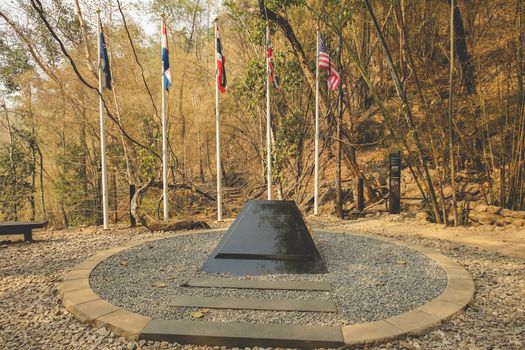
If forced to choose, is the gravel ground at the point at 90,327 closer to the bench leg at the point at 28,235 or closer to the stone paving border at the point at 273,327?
the stone paving border at the point at 273,327

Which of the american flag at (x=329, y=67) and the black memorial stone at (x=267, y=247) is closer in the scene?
the black memorial stone at (x=267, y=247)

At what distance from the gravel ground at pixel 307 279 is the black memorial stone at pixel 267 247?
10 cm

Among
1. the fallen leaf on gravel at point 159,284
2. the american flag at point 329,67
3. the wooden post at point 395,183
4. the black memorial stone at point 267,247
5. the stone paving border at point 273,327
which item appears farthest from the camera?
the wooden post at point 395,183

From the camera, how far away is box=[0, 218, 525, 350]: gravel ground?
178 centimetres

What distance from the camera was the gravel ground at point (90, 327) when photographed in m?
1.78

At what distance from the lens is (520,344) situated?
174 cm

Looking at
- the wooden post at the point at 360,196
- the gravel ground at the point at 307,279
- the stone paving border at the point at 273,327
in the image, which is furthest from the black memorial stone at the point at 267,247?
the wooden post at the point at 360,196

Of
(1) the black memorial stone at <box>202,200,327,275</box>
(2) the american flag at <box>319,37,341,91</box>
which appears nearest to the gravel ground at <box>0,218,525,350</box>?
(1) the black memorial stone at <box>202,200,327,275</box>

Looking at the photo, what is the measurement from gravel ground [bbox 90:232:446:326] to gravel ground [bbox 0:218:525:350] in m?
0.28

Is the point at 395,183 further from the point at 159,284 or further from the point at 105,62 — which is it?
the point at 105,62

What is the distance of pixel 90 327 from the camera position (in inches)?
78.5

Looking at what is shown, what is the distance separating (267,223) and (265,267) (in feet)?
1.55

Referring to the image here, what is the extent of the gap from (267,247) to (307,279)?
0.49 m

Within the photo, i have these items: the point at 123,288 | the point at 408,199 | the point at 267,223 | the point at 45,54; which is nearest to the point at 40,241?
the point at 123,288
